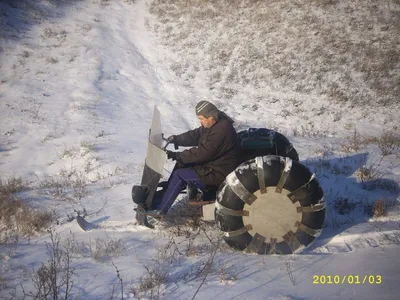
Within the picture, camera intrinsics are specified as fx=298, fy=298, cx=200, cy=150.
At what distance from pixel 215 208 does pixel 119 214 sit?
2.03m

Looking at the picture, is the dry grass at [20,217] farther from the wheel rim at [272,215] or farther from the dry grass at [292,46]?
the dry grass at [292,46]

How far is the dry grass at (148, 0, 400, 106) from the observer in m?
12.2

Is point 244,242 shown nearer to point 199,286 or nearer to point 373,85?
point 199,286

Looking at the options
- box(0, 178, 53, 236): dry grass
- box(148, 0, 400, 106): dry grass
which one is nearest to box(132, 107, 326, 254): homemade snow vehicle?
box(0, 178, 53, 236): dry grass

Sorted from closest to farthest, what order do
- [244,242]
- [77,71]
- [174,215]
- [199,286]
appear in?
[199,286]
[244,242]
[174,215]
[77,71]

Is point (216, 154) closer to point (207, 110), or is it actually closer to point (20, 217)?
point (207, 110)

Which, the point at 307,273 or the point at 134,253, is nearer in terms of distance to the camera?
the point at 307,273

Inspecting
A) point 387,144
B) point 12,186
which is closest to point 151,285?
point 12,186

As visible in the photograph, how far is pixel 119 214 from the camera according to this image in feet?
16.2

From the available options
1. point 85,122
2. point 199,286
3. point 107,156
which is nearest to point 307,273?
point 199,286

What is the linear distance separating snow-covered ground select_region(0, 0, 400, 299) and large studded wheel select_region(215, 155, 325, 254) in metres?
0.22

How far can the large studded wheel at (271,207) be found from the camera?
349 cm
